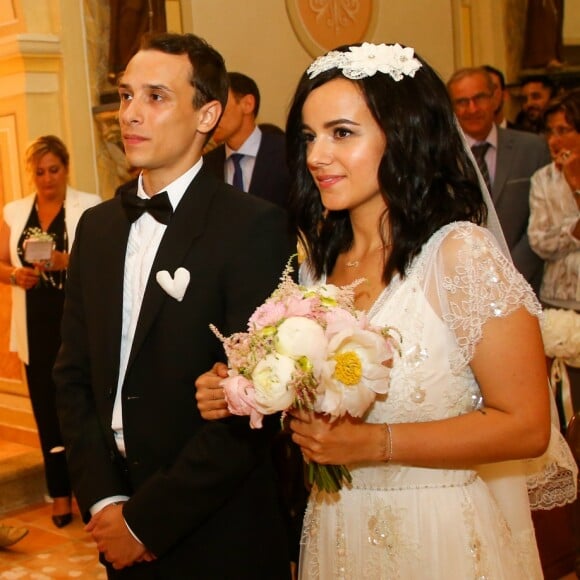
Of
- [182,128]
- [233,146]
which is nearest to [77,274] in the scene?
[182,128]

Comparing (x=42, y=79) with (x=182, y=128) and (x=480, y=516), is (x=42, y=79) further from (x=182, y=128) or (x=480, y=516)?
(x=480, y=516)

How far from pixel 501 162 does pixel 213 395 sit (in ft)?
11.6

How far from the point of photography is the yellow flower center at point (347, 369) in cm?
180

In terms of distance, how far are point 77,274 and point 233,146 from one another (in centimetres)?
270

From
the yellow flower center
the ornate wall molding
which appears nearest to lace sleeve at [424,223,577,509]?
the yellow flower center

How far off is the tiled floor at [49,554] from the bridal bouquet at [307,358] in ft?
9.61

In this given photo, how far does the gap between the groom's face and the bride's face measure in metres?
Result: 0.41

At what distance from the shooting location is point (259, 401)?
177 centimetres

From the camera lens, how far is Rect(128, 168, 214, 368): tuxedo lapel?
229 cm

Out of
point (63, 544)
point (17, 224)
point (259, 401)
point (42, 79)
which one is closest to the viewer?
point (259, 401)

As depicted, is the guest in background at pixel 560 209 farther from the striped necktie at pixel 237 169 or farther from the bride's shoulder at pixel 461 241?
the bride's shoulder at pixel 461 241

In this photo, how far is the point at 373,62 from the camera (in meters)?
A: 2.18

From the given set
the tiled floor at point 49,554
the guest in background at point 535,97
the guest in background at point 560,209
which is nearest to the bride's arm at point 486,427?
the guest in background at point 560,209

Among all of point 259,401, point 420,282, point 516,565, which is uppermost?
point 420,282
